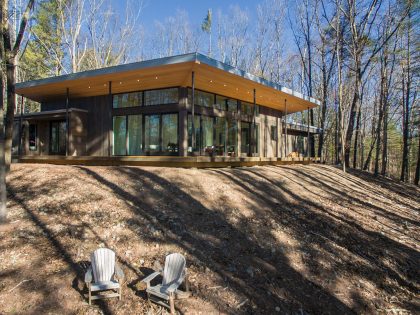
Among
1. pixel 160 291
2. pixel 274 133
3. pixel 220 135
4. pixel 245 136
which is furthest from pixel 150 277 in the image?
pixel 274 133

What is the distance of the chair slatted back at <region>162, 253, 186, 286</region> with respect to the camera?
4061 mm

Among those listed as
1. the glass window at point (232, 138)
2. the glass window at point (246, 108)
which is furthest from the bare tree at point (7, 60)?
the glass window at point (246, 108)

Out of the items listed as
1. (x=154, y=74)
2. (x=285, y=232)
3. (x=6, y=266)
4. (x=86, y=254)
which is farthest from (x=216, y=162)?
(x=6, y=266)

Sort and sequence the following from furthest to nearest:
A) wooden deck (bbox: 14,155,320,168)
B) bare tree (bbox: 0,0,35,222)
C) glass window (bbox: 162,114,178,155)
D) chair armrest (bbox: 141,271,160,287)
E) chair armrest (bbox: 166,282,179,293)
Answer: glass window (bbox: 162,114,178,155) → wooden deck (bbox: 14,155,320,168) → bare tree (bbox: 0,0,35,222) → chair armrest (bbox: 141,271,160,287) → chair armrest (bbox: 166,282,179,293)

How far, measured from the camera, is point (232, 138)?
15.2m

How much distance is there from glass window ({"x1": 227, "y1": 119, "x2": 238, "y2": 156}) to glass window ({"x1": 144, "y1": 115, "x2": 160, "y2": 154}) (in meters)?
3.68

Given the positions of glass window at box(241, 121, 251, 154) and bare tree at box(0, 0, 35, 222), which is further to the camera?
glass window at box(241, 121, 251, 154)

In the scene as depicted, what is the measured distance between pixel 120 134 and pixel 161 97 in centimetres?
286

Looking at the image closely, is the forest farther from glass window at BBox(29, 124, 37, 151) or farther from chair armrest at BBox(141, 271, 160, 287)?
chair armrest at BBox(141, 271, 160, 287)

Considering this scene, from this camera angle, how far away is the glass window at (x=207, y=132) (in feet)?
44.2

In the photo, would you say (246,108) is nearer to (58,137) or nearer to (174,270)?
(58,137)

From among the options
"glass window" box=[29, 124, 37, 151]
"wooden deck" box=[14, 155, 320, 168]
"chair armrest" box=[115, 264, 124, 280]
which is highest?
"glass window" box=[29, 124, 37, 151]

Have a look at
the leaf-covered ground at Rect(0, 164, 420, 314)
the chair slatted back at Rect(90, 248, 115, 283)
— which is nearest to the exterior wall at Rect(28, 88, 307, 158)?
the leaf-covered ground at Rect(0, 164, 420, 314)

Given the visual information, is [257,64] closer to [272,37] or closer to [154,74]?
[272,37]
